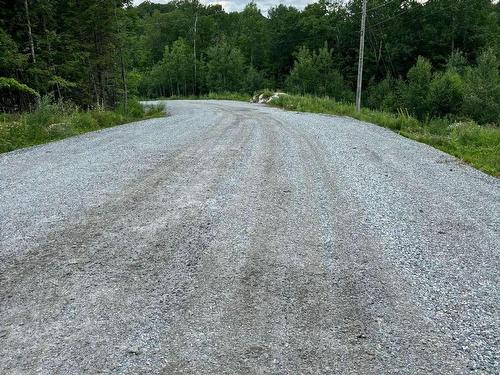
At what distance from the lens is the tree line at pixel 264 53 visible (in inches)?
601

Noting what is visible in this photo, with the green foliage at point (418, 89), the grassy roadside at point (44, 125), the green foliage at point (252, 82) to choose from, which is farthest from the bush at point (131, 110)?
the green foliage at point (252, 82)

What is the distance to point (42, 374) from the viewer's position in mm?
1981

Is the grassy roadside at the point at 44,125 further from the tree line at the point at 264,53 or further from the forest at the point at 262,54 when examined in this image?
the tree line at the point at 264,53

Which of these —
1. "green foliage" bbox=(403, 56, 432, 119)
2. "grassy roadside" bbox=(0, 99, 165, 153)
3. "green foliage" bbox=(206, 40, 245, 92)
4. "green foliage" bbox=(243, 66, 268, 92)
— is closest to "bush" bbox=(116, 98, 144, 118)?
"grassy roadside" bbox=(0, 99, 165, 153)

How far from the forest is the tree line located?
0.31 ft

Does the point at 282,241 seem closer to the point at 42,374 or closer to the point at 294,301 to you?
the point at 294,301

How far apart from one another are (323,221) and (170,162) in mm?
3383

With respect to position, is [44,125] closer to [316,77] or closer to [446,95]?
[446,95]

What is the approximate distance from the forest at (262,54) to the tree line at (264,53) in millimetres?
94

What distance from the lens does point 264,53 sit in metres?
57.4

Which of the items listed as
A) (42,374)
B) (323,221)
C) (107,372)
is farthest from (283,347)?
(323,221)

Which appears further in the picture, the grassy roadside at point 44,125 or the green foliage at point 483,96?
the green foliage at point 483,96

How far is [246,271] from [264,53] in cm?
5810

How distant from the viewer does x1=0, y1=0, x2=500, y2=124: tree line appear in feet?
50.1
